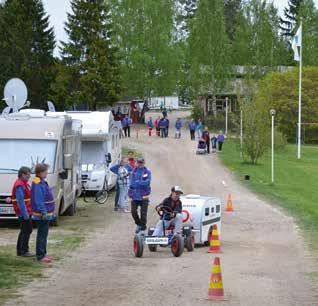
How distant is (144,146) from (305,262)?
40.3 metres

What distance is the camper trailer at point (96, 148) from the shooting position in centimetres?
3056


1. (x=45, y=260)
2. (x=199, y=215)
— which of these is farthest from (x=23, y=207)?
(x=199, y=215)

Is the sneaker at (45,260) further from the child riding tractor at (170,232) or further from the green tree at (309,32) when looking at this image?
the green tree at (309,32)

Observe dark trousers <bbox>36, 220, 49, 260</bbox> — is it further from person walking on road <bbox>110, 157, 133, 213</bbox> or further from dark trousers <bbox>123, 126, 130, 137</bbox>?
dark trousers <bbox>123, 126, 130, 137</bbox>

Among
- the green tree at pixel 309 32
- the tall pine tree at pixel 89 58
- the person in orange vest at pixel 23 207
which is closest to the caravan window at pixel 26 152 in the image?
the person in orange vest at pixel 23 207

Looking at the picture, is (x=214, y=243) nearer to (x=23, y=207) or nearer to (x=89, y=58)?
(x=23, y=207)

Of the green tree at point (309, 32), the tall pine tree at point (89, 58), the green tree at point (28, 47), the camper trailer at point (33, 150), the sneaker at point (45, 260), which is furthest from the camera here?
the green tree at point (309, 32)

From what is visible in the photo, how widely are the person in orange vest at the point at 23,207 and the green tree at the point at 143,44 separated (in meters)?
63.3

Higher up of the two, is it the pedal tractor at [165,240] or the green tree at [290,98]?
the green tree at [290,98]

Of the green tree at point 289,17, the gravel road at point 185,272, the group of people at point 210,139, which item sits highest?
the green tree at point 289,17

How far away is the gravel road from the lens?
1117cm

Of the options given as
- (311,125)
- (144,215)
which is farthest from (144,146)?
(144,215)

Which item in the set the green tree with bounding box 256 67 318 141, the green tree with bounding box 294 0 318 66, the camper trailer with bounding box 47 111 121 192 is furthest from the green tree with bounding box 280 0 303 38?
the camper trailer with bounding box 47 111 121 192

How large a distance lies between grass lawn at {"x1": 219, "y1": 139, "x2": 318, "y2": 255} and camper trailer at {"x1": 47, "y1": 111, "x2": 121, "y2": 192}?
6253 mm
